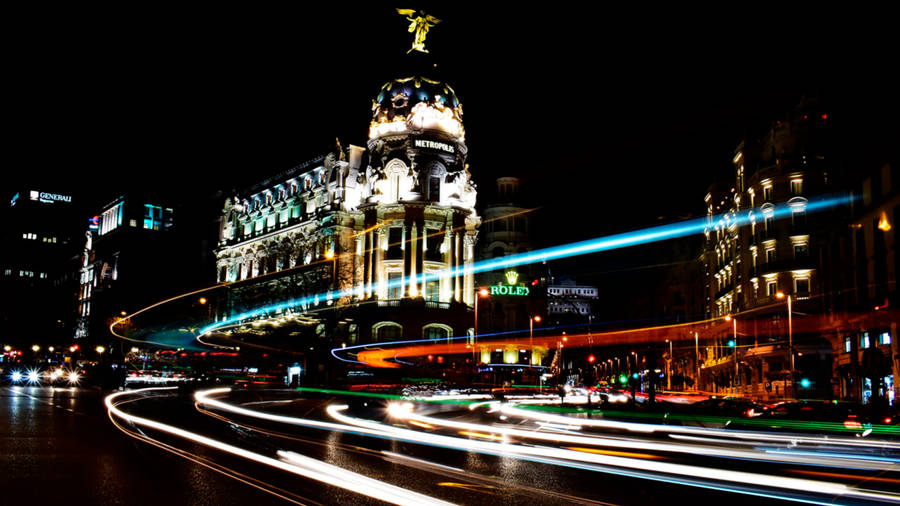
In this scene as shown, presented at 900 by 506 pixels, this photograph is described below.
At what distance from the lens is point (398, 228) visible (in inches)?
3078

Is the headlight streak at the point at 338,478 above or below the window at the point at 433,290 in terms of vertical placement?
below

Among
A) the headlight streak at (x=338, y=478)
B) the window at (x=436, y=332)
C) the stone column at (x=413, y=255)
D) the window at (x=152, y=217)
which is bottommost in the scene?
the headlight streak at (x=338, y=478)

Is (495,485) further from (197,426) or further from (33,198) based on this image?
(33,198)

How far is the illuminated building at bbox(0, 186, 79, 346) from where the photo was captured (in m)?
159

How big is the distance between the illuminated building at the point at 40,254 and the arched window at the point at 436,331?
351ft

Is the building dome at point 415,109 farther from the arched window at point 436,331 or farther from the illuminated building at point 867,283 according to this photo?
the illuminated building at point 867,283

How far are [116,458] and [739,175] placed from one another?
198 feet

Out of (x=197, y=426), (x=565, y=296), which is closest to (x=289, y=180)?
(x=197, y=426)

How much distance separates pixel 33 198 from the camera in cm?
17250

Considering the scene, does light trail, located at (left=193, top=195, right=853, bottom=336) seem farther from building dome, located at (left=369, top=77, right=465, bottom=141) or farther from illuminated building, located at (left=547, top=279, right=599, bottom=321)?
illuminated building, located at (left=547, top=279, right=599, bottom=321)

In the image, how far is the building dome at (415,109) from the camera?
77875mm

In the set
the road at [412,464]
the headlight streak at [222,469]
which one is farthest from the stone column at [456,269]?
the headlight streak at [222,469]

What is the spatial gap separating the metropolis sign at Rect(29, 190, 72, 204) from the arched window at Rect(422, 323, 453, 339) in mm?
135594

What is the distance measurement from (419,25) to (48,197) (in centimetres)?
12867
